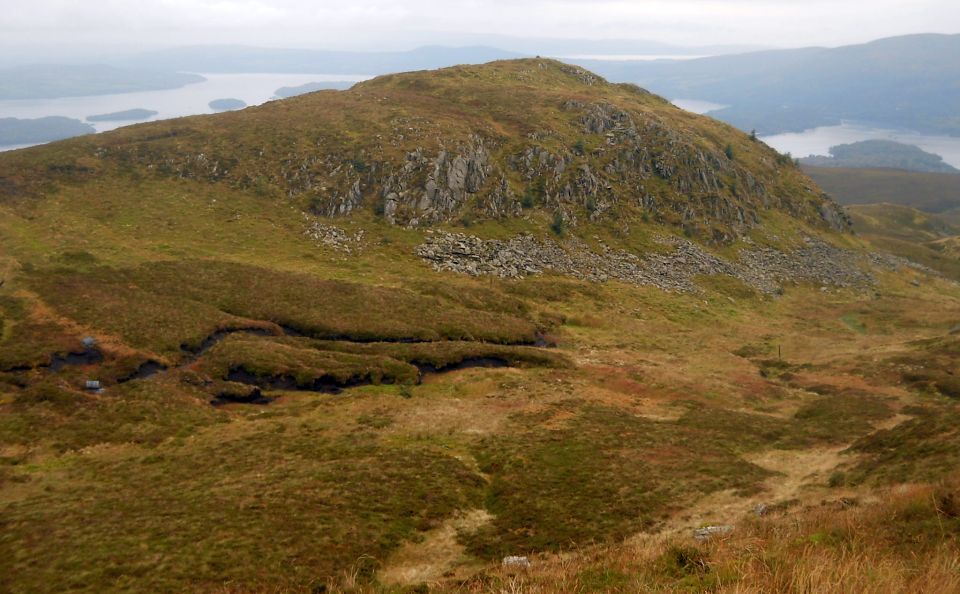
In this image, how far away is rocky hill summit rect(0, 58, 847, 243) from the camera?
91.4 meters

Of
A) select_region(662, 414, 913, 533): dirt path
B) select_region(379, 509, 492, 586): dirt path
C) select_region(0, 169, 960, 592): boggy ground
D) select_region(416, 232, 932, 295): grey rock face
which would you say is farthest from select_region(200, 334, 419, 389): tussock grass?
select_region(416, 232, 932, 295): grey rock face

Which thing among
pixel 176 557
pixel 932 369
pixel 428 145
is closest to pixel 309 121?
pixel 428 145

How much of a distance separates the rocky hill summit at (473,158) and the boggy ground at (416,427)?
36.6 ft

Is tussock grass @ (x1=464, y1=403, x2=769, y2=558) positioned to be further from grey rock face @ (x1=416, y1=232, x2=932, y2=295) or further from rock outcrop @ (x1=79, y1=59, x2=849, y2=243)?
rock outcrop @ (x1=79, y1=59, x2=849, y2=243)

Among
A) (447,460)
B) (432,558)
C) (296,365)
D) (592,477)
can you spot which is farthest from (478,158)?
(432,558)

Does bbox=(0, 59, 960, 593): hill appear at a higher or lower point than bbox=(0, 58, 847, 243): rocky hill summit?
lower

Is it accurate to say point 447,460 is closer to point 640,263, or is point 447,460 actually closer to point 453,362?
point 453,362

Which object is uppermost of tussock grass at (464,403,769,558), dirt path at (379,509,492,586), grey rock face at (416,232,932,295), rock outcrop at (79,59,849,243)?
rock outcrop at (79,59,849,243)

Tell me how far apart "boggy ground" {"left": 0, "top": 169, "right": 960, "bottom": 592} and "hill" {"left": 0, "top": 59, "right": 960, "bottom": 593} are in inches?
10.1

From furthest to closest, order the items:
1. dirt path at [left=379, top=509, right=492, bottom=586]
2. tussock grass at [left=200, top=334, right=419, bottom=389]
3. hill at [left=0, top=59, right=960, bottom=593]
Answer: tussock grass at [left=200, top=334, right=419, bottom=389]
hill at [left=0, top=59, right=960, bottom=593]
dirt path at [left=379, top=509, right=492, bottom=586]

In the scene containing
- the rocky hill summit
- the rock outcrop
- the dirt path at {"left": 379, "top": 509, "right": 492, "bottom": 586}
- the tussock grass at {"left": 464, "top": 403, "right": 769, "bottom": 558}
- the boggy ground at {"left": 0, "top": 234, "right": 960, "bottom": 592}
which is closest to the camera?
the boggy ground at {"left": 0, "top": 234, "right": 960, "bottom": 592}

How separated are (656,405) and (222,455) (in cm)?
3466

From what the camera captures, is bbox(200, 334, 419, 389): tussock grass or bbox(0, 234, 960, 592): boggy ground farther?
bbox(200, 334, 419, 389): tussock grass

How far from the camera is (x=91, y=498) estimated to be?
27422 millimetres
